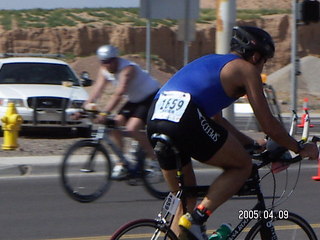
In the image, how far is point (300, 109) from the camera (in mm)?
30906

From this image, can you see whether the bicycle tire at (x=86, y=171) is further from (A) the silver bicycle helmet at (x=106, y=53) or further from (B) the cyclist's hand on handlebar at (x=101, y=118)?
(A) the silver bicycle helmet at (x=106, y=53)

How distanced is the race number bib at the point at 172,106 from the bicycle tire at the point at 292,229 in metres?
0.93

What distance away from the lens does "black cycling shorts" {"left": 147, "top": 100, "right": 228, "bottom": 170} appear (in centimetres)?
533

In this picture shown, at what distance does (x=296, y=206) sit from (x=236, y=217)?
1.06 meters

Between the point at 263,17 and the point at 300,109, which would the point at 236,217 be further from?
the point at 263,17

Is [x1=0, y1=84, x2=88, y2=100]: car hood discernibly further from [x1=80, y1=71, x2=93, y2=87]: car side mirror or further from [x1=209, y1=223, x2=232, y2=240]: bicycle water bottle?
[x1=209, y1=223, x2=232, y2=240]: bicycle water bottle

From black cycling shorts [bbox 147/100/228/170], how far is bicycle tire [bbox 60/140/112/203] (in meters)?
4.27

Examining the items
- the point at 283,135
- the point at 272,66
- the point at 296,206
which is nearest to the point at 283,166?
the point at 283,135

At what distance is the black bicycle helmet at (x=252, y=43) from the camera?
17.9ft

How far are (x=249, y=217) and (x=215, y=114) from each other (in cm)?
71

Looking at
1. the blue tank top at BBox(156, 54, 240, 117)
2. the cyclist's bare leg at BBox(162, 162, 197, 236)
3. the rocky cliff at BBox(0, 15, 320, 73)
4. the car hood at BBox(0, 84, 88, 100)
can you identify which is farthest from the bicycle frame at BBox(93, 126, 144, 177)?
the rocky cliff at BBox(0, 15, 320, 73)

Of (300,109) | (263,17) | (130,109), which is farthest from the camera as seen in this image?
(263,17)

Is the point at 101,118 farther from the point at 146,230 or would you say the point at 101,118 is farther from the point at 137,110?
the point at 146,230

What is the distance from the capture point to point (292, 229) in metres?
5.87
